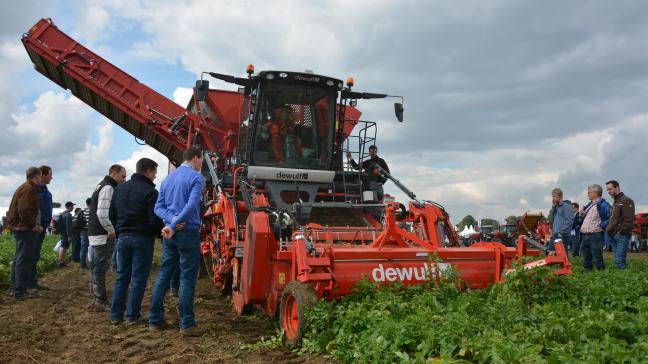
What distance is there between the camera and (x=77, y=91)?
10.9 meters

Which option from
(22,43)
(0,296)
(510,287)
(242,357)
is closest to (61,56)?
(22,43)

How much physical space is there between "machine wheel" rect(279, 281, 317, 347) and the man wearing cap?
9882 mm

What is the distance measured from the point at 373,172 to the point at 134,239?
414 cm

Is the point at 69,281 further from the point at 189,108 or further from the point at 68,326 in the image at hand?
the point at 68,326

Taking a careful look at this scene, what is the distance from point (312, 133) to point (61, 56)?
529 cm

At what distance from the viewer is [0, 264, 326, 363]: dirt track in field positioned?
15.4 ft

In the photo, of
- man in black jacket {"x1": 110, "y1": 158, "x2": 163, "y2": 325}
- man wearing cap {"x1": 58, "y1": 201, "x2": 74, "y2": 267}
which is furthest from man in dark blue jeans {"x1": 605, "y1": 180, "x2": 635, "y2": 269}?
Result: man wearing cap {"x1": 58, "y1": 201, "x2": 74, "y2": 267}

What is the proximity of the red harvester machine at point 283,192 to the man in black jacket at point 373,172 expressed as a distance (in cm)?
11

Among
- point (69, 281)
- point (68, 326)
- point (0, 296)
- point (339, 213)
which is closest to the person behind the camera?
point (68, 326)

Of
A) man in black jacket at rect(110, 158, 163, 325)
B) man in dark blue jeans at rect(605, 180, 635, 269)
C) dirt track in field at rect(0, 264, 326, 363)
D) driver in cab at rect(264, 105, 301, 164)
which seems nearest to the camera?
dirt track in field at rect(0, 264, 326, 363)

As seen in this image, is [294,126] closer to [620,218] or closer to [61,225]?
[620,218]

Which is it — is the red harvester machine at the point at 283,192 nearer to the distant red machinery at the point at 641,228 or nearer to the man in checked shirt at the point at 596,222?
the man in checked shirt at the point at 596,222

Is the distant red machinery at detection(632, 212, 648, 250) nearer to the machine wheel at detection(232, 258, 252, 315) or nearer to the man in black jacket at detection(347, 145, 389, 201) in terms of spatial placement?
the man in black jacket at detection(347, 145, 389, 201)

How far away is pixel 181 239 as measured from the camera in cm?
561
